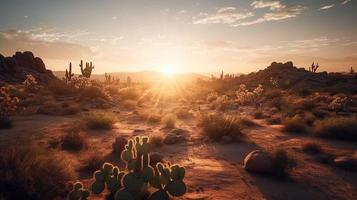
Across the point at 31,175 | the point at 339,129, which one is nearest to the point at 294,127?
the point at 339,129

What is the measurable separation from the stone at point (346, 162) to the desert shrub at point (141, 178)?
18.0ft

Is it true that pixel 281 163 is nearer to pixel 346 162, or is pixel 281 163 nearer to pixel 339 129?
pixel 346 162

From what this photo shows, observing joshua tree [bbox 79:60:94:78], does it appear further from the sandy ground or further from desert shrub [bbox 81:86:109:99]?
the sandy ground

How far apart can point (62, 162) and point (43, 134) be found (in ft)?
18.4

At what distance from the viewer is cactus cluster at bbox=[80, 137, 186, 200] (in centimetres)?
512

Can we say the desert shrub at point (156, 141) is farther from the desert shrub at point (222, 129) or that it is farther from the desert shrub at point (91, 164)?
the desert shrub at point (91, 164)

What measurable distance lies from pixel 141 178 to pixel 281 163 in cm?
447

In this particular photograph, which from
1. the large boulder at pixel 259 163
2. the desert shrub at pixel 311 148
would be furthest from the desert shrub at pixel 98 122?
the desert shrub at pixel 311 148

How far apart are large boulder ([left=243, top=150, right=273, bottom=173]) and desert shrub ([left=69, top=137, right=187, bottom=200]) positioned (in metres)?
3.45

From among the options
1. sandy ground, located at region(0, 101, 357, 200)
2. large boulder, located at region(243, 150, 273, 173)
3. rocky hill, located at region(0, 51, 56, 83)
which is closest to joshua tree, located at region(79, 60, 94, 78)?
rocky hill, located at region(0, 51, 56, 83)

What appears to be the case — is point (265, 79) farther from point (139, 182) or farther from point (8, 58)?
point (139, 182)

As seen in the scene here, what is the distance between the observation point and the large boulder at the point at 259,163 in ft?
26.6

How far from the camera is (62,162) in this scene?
7.16 meters

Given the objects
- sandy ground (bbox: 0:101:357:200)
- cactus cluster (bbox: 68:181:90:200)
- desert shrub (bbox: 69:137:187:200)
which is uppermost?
desert shrub (bbox: 69:137:187:200)
